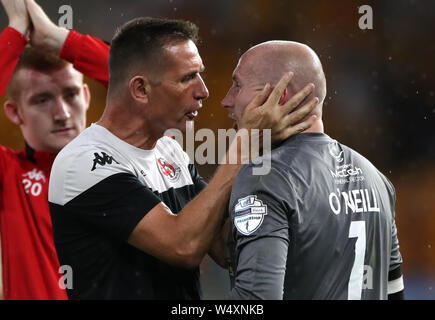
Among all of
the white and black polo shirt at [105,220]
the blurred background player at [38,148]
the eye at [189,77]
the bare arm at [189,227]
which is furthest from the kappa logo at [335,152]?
the blurred background player at [38,148]

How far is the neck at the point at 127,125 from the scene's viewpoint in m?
2.39

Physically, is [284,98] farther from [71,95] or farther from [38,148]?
[38,148]

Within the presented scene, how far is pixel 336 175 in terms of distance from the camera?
185cm

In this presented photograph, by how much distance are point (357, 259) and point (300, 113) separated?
48cm

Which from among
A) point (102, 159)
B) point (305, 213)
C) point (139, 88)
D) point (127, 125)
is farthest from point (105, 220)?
Result: point (305, 213)

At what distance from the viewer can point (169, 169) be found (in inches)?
99.7

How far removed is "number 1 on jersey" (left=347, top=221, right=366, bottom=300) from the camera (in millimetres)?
1805

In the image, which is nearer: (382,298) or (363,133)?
(382,298)

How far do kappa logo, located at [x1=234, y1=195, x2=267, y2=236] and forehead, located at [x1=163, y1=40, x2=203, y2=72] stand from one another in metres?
0.87

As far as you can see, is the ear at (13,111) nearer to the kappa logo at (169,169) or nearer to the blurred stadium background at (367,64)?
the kappa logo at (169,169)
